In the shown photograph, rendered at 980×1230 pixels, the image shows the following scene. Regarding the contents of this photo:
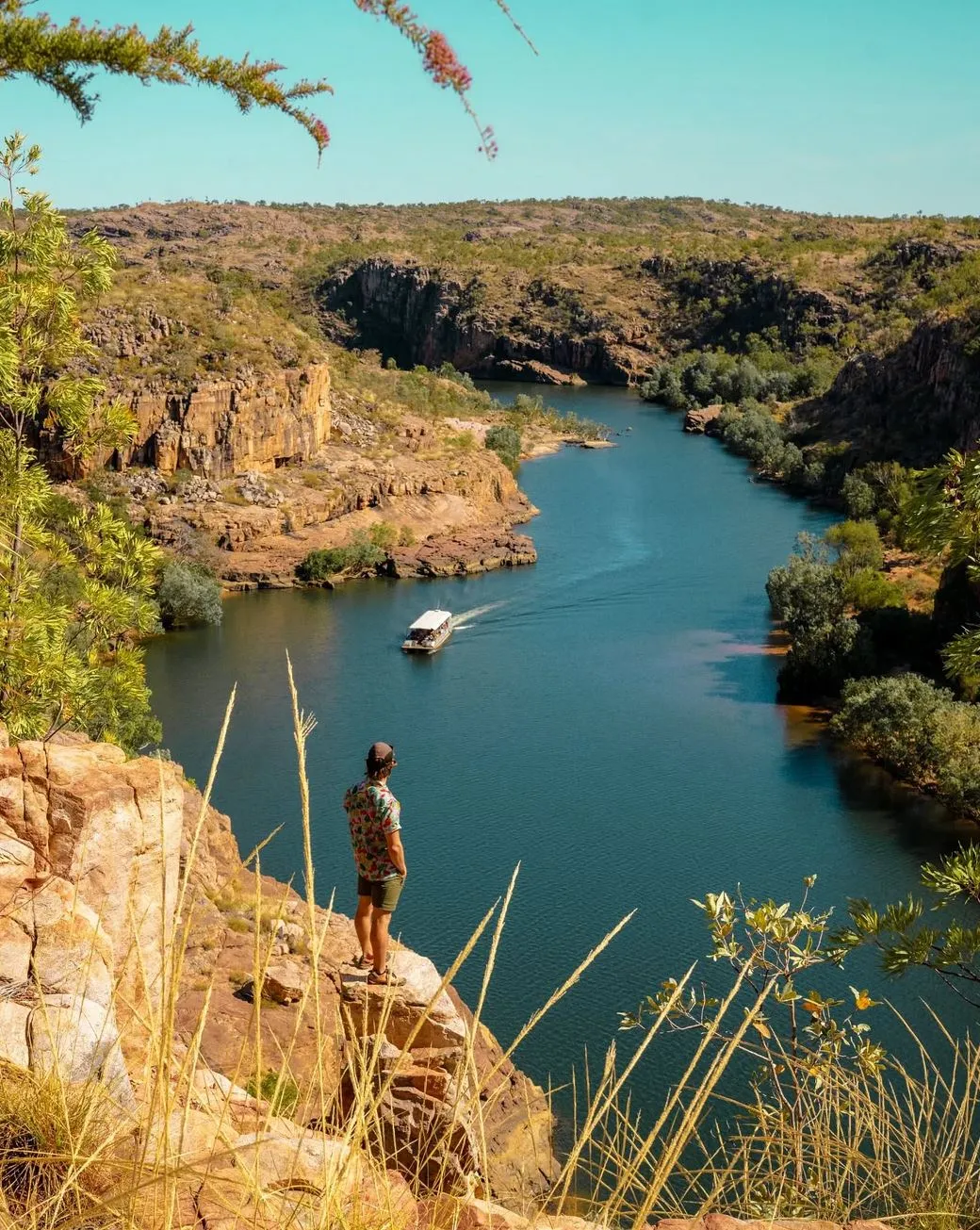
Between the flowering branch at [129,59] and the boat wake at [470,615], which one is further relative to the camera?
the boat wake at [470,615]

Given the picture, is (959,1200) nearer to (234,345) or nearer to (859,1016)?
(859,1016)

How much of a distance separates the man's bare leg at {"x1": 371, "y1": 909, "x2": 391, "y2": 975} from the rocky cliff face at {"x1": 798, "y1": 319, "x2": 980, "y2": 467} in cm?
4518

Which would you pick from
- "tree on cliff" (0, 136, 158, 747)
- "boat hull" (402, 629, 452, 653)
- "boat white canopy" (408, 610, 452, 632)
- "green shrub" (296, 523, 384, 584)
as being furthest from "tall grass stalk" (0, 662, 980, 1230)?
"green shrub" (296, 523, 384, 584)

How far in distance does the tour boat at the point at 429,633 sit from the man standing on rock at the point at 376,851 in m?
27.5

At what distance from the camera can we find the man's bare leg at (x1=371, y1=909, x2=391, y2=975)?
7402 millimetres

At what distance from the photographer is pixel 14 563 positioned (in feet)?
29.3

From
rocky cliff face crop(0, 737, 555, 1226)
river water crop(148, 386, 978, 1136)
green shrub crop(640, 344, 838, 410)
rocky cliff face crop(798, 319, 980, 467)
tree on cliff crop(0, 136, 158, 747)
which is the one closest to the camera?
rocky cliff face crop(0, 737, 555, 1226)

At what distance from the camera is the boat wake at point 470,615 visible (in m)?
37.7

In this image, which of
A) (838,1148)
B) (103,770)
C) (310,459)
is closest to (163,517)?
(310,459)

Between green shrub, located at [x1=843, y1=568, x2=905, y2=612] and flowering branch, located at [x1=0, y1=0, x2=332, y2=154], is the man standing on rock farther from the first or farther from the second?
green shrub, located at [x1=843, y1=568, x2=905, y2=612]

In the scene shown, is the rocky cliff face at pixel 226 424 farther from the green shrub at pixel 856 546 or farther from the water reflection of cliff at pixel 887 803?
the water reflection of cliff at pixel 887 803

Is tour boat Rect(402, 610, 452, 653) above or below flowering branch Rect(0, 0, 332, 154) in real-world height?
below

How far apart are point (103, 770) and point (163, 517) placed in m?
36.8

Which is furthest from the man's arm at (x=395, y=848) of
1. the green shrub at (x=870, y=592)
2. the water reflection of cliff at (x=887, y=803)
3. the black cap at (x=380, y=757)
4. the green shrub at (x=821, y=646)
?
the green shrub at (x=870, y=592)
